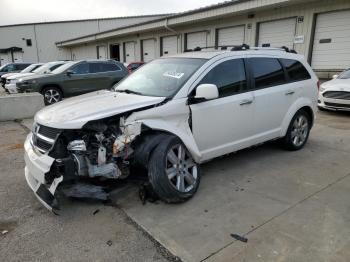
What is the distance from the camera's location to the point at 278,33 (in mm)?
14008

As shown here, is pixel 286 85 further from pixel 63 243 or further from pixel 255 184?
pixel 63 243

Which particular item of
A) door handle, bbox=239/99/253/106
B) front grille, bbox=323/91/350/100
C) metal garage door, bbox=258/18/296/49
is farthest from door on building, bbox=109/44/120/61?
door handle, bbox=239/99/253/106

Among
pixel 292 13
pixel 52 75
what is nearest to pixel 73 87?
pixel 52 75

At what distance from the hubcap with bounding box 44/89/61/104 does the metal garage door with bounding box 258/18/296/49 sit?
30.2 ft

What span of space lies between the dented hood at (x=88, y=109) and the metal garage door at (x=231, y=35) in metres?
12.8

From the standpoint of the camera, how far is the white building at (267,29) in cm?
1205

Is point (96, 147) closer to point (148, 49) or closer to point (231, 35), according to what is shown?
point (231, 35)

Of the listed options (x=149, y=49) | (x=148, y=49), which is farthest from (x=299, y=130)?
(x=148, y=49)

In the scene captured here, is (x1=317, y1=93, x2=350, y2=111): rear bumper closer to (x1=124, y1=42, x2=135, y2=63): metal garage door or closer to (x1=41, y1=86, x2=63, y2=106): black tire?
(x1=41, y1=86, x2=63, y2=106): black tire

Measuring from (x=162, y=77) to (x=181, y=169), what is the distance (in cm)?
139

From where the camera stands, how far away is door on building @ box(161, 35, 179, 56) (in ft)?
67.0

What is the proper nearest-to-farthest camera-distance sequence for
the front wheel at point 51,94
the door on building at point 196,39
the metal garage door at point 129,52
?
the front wheel at point 51,94 < the door on building at point 196,39 < the metal garage door at point 129,52

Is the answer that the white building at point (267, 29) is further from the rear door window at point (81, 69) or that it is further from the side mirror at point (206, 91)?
the side mirror at point (206, 91)

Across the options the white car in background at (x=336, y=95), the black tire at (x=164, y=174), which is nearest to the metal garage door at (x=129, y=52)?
the white car in background at (x=336, y=95)
